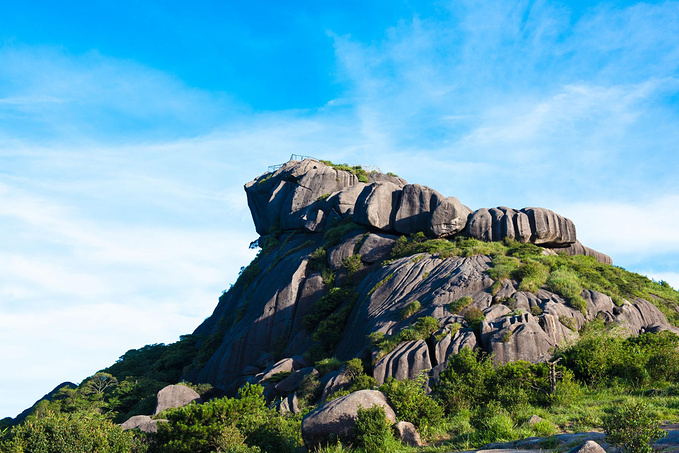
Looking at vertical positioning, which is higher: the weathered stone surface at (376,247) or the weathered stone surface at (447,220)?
the weathered stone surface at (447,220)

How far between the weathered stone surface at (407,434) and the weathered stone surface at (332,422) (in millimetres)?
359

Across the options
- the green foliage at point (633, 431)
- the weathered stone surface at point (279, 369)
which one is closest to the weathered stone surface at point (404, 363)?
the weathered stone surface at point (279, 369)

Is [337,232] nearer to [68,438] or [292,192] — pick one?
[292,192]

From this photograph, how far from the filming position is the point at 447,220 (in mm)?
46438

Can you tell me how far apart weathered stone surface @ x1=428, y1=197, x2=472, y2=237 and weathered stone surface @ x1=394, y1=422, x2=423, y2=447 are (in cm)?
2896

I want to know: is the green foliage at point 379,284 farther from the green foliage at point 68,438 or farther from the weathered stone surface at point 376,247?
the green foliage at point 68,438

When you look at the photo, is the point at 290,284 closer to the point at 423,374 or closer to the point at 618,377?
the point at 423,374

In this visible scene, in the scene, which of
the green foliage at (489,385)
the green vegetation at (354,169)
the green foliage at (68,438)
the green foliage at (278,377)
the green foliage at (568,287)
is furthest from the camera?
the green vegetation at (354,169)

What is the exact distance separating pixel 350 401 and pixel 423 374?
10600 millimetres

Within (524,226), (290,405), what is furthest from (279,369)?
(524,226)

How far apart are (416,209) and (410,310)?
16.6 metres

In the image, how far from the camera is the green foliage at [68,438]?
18.7 metres

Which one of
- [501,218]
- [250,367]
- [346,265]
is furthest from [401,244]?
[250,367]

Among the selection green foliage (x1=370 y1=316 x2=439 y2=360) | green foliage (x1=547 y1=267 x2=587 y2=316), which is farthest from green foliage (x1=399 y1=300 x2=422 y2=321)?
green foliage (x1=547 y1=267 x2=587 y2=316)
